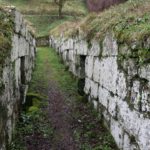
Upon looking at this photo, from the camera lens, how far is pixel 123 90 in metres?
6.00

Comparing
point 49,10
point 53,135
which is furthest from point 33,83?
point 49,10

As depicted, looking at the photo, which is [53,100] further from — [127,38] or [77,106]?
[127,38]

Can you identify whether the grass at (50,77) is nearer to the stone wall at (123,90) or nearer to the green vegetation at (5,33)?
the stone wall at (123,90)

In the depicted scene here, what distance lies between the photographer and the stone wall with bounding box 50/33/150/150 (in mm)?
5010

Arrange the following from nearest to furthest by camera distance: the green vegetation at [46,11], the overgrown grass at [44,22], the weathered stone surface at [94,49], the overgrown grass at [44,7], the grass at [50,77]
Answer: the weathered stone surface at [94,49], the grass at [50,77], the overgrown grass at [44,22], the green vegetation at [46,11], the overgrown grass at [44,7]

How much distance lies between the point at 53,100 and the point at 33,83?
8.15 ft

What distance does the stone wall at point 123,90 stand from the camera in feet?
16.4

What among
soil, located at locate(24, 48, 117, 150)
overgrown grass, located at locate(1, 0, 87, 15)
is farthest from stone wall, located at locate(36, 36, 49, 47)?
soil, located at locate(24, 48, 117, 150)

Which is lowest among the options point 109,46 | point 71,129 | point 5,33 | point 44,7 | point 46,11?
point 71,129

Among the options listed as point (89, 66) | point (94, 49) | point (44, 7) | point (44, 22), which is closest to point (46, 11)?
point (44, 7)

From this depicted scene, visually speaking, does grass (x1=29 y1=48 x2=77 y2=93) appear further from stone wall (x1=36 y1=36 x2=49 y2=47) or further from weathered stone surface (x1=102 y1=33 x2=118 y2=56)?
stone wall (x1=36 y1=36 x2=49 y2=47)

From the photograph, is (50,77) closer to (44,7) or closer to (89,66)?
(89,66)

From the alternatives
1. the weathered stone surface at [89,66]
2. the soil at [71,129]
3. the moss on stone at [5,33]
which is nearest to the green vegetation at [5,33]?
the moss on stone at [5,33]

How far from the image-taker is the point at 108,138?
22.2ft
